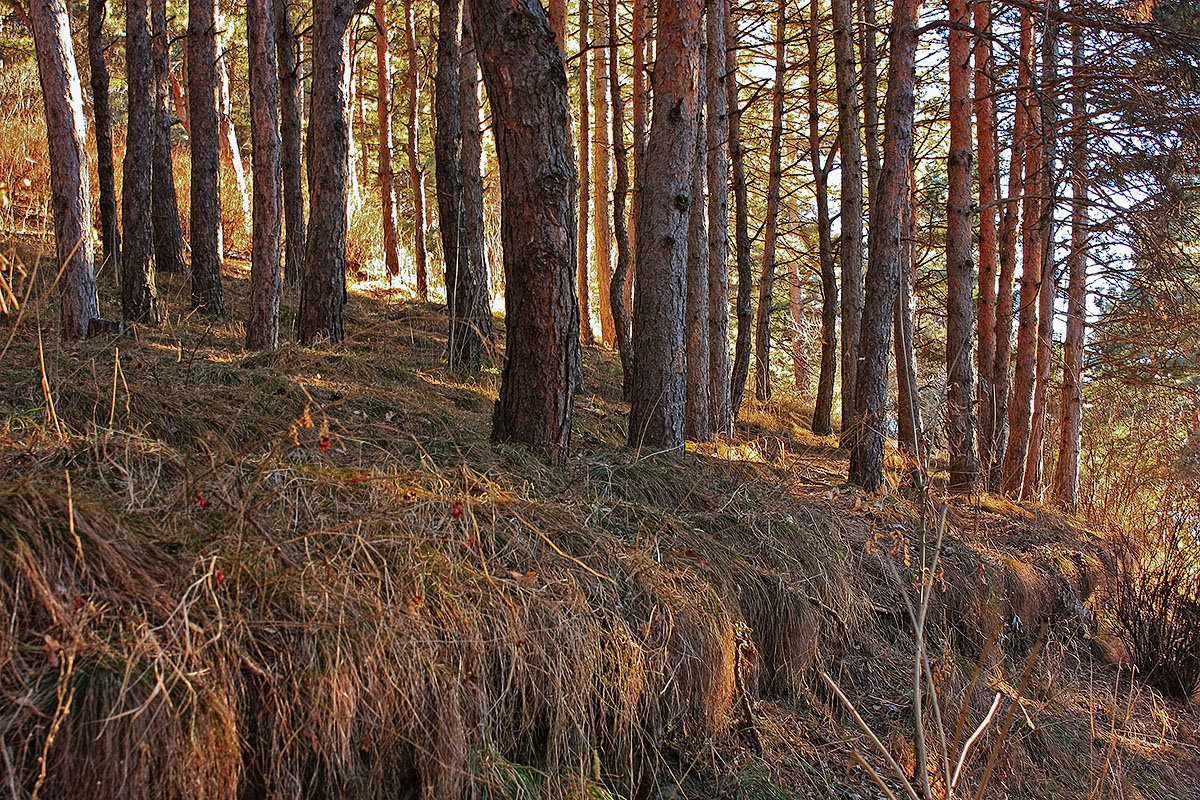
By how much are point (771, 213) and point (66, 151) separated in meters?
8.69

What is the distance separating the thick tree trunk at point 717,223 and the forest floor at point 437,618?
2.12 m

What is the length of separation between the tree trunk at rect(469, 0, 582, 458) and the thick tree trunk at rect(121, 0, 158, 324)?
4.07 metres

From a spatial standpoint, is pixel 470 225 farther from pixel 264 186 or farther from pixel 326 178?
pixel 264 186

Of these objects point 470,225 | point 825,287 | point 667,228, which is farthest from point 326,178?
point 825,287

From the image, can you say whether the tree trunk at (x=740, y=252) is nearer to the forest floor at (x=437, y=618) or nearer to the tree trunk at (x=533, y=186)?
the forest floor at (x=437, y=618)

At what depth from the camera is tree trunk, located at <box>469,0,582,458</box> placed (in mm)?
4168

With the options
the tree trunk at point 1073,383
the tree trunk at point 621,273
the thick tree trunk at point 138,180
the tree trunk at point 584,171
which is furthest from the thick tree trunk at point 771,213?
the thick tree trunk at point 138,180

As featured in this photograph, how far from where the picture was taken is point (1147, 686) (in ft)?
19.9

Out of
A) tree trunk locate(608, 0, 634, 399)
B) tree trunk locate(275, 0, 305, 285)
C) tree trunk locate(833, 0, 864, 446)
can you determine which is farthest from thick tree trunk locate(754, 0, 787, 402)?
tree trunk locate(275, 0, 305, 285)

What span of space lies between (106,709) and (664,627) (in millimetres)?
1944

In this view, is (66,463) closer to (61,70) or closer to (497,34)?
(497,34)

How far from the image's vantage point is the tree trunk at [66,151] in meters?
5.07

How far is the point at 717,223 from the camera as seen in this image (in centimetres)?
831

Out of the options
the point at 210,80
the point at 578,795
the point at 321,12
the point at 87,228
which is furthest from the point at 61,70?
the point at 578,795
